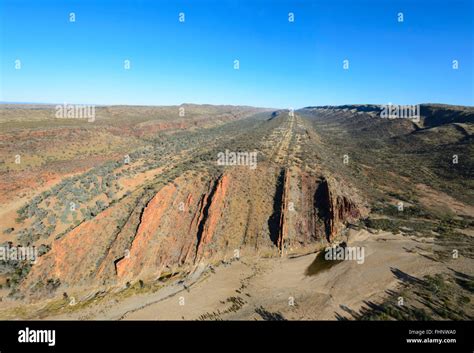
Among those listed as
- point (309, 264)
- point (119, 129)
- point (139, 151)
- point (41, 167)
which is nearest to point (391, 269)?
point (309, 264)

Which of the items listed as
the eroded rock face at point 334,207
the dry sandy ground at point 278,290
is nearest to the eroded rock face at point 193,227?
the eroded rock face at point 334,207

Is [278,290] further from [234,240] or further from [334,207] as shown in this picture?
[334,207]

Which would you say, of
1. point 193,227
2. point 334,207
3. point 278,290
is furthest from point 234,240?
point 334,207

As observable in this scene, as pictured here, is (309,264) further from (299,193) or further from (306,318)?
(299,193)

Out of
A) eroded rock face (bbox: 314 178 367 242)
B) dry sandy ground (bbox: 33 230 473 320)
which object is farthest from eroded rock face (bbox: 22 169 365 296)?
dry sandy ground (bbox: 33 230 473 320)

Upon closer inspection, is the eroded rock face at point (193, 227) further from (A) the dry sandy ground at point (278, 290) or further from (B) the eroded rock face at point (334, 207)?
(A) the dry sandy ground at point (278, 290)

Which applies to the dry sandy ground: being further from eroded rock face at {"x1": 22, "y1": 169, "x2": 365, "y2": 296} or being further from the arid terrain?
eroded rock face at {"x1": 22, "y1": 169, "x2": 365, "y2": 296}
